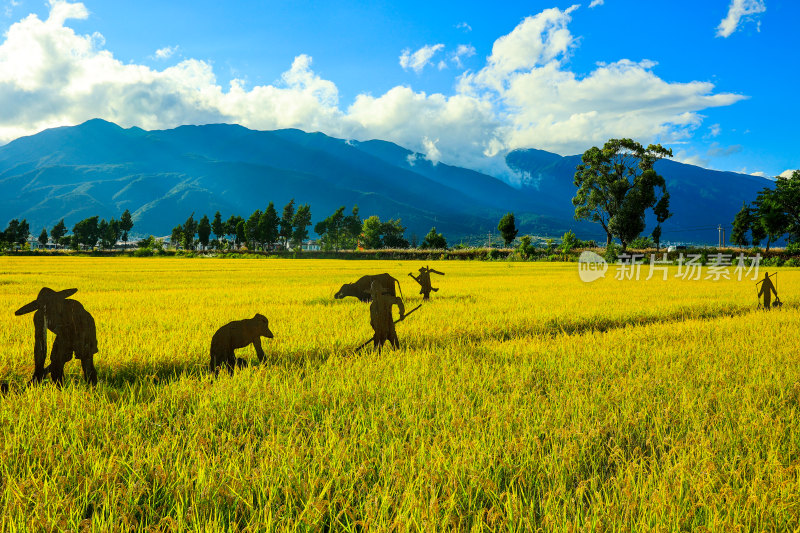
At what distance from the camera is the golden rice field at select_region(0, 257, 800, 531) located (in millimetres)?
2201

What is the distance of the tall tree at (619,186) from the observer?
153 ft

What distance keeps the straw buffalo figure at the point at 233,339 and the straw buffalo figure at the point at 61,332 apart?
1143 mm

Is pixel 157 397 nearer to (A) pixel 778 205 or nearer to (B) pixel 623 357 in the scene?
(B) pixel 623 357

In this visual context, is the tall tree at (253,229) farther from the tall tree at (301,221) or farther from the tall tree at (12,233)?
the tall tree at (12,233)

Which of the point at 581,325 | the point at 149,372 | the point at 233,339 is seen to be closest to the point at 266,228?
the point at 581,325

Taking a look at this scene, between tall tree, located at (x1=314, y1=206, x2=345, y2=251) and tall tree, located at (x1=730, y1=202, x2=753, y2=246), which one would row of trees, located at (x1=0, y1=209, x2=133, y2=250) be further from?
tall tree, located at (x1=730, y1=202, x2=753, y2=246)

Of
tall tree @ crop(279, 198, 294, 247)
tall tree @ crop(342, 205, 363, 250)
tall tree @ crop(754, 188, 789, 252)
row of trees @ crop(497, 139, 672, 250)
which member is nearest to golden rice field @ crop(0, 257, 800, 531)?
row of trees @ crop(497, 139, 672, 250)

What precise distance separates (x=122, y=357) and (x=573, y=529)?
552 cm

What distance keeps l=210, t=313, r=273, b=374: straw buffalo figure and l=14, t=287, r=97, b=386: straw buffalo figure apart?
3.75 ft

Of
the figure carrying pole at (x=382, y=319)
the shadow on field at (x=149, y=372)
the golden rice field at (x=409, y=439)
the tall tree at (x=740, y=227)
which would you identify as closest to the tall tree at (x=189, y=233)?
the golden rice field at (x=409, y=439)

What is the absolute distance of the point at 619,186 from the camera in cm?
4725

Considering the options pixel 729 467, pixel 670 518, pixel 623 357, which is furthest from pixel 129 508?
pixel 623 357

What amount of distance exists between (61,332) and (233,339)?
1589mm

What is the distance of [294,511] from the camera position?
226 cm
